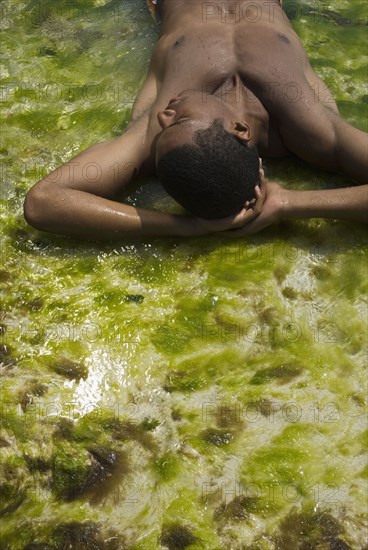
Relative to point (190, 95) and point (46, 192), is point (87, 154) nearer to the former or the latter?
point (46, 192)

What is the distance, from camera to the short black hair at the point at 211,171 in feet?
10.2

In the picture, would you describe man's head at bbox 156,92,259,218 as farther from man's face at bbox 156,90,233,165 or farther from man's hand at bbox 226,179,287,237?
man's hand at bbox 226,179,287,237

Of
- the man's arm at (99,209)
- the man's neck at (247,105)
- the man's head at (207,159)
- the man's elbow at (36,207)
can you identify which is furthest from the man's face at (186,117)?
the man's elbow at (36,207)

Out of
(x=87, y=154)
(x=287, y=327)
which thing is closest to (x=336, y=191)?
(x=287, y=327)

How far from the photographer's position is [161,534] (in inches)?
104

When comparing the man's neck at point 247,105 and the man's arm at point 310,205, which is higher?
the man's neck at point 247,105

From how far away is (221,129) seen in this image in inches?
126

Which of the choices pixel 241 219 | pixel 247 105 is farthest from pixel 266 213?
pixel 247 105

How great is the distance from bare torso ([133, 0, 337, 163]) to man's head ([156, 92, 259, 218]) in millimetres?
494

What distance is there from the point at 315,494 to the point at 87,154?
2.17m

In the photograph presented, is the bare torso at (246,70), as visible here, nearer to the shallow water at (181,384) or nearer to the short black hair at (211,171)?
the shallow water at (181,384)

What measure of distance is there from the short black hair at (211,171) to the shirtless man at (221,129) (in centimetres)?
3

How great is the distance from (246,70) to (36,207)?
1.47m

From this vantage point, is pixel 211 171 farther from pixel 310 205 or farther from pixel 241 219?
pixel 310 205
